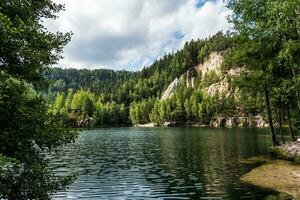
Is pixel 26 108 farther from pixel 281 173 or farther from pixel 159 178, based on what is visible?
pixel 281 173

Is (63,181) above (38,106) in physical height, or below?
below

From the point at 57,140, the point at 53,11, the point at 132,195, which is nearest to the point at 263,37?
the point at 132,195

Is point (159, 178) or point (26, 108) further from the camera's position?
point (159, 178)

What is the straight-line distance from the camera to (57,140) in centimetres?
1948

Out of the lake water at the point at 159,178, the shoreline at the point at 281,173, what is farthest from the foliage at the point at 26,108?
the shoreline at the point at 281,173

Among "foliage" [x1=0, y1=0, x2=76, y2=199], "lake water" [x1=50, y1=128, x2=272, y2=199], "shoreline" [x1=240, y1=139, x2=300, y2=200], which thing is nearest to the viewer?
"foliage" [x1=0, y1=0, x2=76, y2=199]

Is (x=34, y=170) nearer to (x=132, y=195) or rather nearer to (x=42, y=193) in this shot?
(x=42, y=193)

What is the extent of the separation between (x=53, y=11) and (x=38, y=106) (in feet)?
20.8

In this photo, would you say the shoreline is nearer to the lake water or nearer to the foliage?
the lake water

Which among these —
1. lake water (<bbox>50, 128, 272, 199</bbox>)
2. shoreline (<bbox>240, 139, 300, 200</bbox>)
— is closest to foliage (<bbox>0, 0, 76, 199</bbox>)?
lake water (<bbox>50, 128, 272, 199</bbox>)

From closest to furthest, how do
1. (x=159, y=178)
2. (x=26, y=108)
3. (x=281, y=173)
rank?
(x=26, y=108) → (x=281, y=173) → (x=159, y=178)

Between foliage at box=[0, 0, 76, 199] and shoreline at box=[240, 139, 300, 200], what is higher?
foliage at box=[0, 0, 76, 199]

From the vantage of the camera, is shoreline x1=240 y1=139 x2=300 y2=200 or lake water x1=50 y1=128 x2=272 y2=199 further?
lake water x1=50 y1=128 x2=272 y2=199

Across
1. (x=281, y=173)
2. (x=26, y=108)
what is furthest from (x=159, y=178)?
(x=26, y=108)
